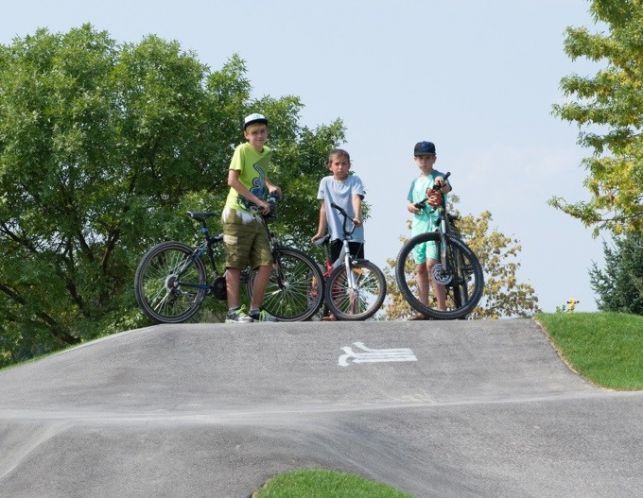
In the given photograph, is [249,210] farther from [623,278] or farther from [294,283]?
[623,278]

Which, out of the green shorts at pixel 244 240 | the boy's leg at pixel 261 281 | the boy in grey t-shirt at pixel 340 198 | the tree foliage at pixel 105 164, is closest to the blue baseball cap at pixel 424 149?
the boy in grey t-shirt at pixel 340 198

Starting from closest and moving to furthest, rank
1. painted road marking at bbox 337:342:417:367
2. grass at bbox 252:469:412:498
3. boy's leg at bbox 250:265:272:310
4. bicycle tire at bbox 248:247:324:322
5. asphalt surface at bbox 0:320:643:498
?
grass at bbox 252:469:412:498
asphalt surface at bbox 0:320:643:498
painted road marking at bbox 337:342:417:367
boy's leg at bbox 250:265:272:310
bicycle tire at bbox 248:247:324:322

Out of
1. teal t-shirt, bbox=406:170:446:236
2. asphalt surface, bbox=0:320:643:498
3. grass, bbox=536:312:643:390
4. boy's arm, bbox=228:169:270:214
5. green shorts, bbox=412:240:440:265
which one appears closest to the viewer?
asphalt surface, bbox=0:320:643:498

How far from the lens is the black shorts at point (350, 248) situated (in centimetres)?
1266

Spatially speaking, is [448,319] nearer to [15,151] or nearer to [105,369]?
[105,369]

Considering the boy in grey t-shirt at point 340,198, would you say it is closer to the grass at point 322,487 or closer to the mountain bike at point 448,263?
the mountain bike at point 448,263

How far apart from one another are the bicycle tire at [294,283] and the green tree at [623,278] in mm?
23879

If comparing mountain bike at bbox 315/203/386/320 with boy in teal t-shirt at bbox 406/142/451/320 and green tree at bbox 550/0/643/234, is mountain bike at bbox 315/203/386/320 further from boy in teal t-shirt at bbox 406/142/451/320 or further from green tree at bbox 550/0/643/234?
green tree at bbox 550/0/643/234

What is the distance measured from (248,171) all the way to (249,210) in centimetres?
43

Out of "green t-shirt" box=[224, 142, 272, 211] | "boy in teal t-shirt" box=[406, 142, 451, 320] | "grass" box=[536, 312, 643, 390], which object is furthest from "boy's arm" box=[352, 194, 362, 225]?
"grass" box=[536, 312, 643, 390]

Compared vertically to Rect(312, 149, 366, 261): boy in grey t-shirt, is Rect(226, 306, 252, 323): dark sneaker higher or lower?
lower

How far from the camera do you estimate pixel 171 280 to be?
1212cm

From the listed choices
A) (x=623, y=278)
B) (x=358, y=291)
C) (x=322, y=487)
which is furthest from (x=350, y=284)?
(x=623, y=278)

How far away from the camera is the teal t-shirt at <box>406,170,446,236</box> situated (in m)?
12.7
